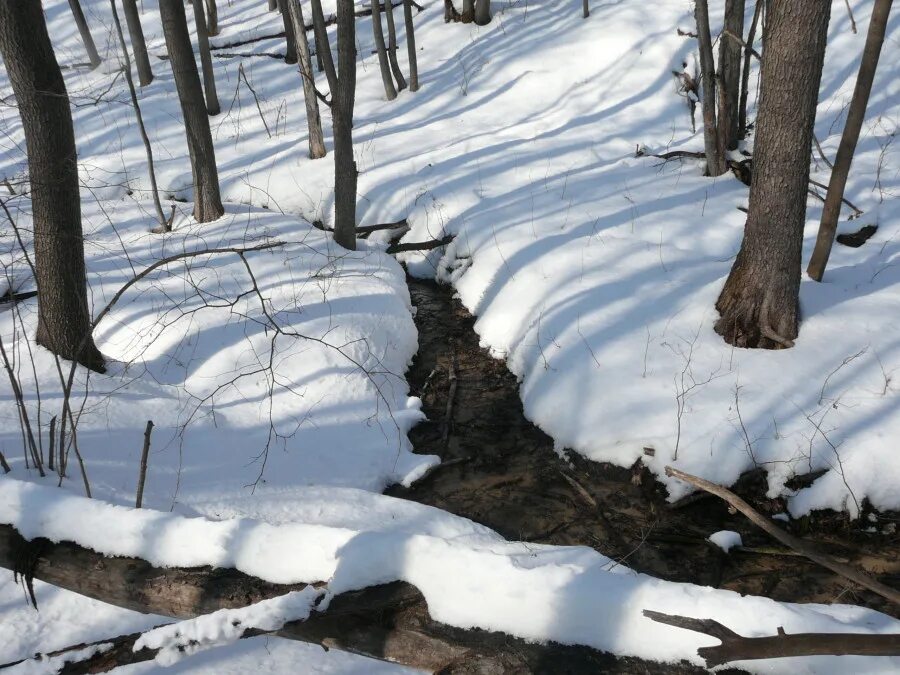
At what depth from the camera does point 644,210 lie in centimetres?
750

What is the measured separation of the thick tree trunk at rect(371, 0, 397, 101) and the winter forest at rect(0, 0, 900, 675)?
83.7 inches

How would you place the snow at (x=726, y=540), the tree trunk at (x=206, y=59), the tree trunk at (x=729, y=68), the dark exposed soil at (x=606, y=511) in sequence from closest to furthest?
the dark exposed soil at (x=606, y=511)
the snow at (x=726, y=540)
the tree trunk at (x=729, y=68)
the tree trunk at (x=206, y=59)

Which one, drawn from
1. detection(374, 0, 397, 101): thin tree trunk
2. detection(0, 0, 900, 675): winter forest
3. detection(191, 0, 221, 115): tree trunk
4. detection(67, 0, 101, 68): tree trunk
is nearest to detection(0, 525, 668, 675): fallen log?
detection(0, 0, 900, 675): winter forest

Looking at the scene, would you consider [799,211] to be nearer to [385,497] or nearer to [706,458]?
[706,458]

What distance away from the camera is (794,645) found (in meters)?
2.09

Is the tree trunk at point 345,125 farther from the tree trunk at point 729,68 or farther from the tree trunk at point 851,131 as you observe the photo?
the tree trunk at point 851,131

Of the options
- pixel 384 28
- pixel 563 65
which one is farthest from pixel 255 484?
pixel 384 28

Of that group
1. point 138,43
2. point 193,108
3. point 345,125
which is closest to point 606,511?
point 345,125

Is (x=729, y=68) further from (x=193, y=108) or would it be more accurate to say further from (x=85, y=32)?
(x=85, y=32)

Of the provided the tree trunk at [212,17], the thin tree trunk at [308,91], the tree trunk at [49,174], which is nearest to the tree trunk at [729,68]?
the thin tree trunk at [308,91]

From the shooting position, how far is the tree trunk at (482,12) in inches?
546


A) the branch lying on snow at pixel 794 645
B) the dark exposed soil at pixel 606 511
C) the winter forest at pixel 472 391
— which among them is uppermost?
the branch lying on snow at pixel 794 645

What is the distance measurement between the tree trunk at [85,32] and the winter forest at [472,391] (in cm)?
683

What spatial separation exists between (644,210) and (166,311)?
16.7ft
